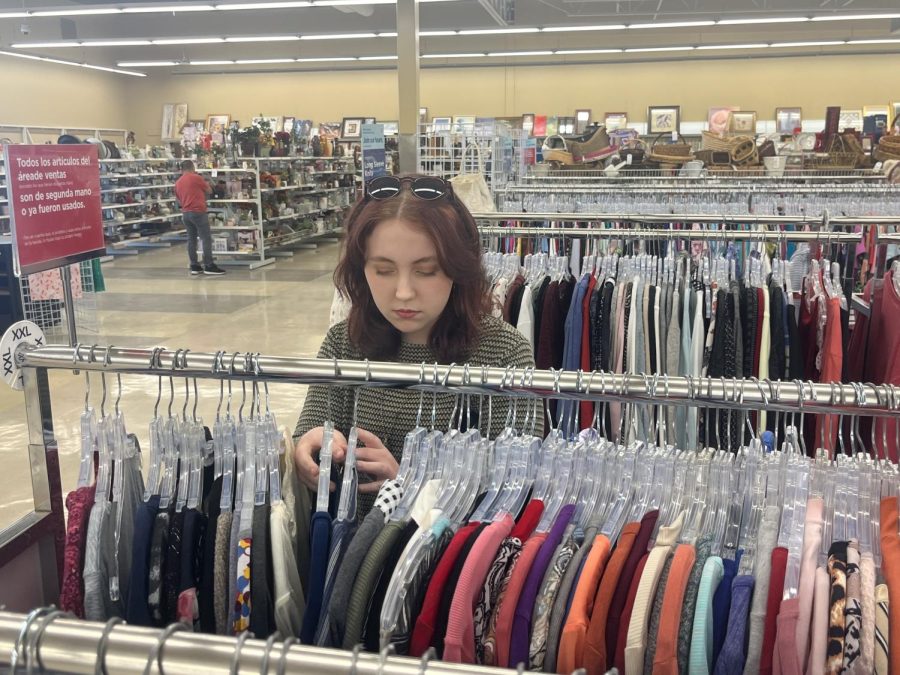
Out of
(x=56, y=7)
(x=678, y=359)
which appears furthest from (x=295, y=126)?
(x=678, y=359)

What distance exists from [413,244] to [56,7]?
11.8 m

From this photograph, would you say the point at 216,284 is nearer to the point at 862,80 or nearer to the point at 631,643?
the point at 631,643

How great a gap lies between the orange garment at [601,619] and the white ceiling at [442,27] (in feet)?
40.3

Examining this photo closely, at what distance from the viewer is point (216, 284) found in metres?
10.1

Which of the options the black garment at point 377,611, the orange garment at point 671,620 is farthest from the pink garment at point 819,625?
the black garment at point 377,611

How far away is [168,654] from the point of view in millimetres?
697

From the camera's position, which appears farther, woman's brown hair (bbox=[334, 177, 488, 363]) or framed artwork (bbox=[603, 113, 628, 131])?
framed artwork (bbox=[603, 113, 628, 131])

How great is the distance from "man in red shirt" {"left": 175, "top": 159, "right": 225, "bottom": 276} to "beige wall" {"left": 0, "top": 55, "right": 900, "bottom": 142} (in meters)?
7.36

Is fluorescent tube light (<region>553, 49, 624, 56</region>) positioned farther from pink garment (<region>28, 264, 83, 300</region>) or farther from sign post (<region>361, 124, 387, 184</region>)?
pink garment (<region>28, 264, 83, 300</region>)

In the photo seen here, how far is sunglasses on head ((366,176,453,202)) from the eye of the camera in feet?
5.70

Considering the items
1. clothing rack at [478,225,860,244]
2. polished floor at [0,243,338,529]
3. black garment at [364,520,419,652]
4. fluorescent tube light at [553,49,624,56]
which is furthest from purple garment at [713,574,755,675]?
fluorescent tube light at [553,49,624,56]

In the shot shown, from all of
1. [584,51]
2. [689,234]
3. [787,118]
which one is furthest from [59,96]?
[689,234]

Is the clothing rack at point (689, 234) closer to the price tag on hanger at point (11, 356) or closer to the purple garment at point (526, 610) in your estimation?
the price tag on hanger at point (11, 356)

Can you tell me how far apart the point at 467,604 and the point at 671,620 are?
27cm
